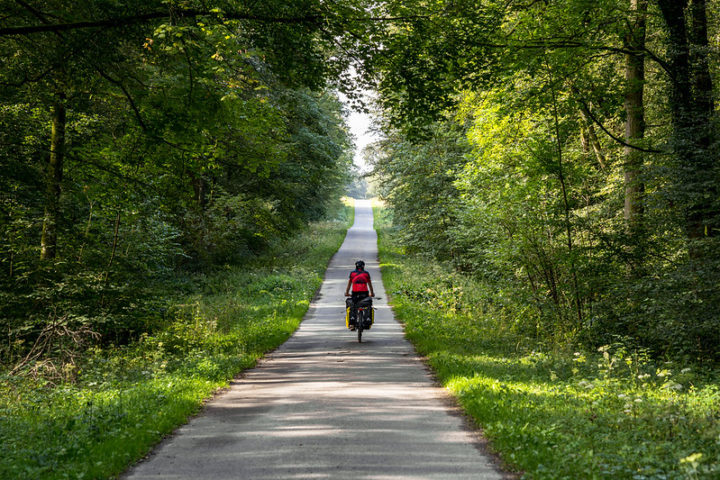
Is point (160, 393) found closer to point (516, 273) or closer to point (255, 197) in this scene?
point (516, 273)

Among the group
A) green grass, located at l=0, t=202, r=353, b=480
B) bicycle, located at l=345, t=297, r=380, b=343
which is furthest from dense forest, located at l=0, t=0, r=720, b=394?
bicycle, located at l=345, t=297, r=380, b=343

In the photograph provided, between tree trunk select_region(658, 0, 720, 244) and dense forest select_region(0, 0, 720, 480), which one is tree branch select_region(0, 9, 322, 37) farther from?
tree trunk select_region(658, 0, 720, 244)

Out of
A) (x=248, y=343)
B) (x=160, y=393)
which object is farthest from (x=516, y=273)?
(x=160, y=393)

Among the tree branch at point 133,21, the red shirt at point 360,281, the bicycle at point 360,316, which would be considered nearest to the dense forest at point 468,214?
the tree branch at point 133,21

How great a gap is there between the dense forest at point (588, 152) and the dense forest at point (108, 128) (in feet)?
7.14

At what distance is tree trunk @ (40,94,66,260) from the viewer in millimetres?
10266

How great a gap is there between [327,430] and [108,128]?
10.2 metres

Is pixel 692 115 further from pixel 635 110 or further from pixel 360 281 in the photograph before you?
pixel 360 281

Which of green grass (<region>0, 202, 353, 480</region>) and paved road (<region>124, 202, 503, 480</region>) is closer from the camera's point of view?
paved road (<region>124, 202, 503, 480</region>)

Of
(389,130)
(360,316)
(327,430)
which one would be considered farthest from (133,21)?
(360,316)

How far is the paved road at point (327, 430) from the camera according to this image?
508 centimetres

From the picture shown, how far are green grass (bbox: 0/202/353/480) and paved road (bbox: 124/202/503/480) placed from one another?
1.22 ft

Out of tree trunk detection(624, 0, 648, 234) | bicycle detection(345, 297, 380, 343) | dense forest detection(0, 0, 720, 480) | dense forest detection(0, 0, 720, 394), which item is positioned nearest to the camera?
dense forest detection(0, 0, 720, 480)

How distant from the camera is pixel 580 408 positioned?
21.4 ft
